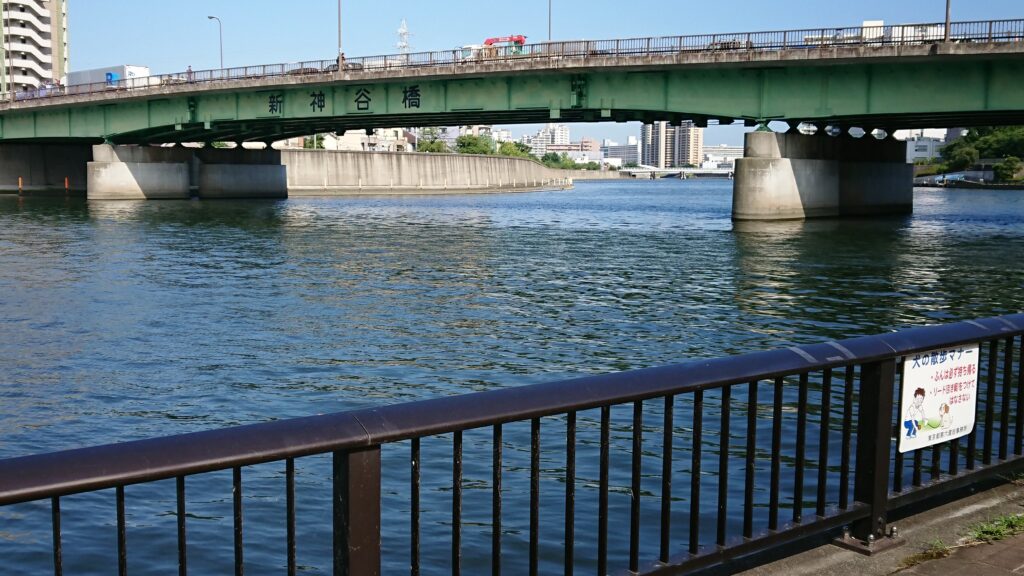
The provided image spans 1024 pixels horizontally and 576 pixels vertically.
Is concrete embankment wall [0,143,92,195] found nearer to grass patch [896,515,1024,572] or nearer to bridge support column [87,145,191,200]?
bridge support column [87,145,191,200]

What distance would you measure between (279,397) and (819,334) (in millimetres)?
9820

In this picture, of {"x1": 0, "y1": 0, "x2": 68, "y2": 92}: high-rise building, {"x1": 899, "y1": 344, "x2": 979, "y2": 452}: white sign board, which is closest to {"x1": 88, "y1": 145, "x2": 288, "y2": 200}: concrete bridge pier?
{"x1": 0, "y1": 0, "x2": 68, "y2": 92}: high-rise building

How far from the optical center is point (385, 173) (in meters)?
112

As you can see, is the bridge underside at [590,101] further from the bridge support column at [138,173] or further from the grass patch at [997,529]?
→ the grass patch at [997,529]

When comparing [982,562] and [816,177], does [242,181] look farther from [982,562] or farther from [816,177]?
[982,562]

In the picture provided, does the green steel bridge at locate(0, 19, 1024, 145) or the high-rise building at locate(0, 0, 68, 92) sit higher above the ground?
the high-rise building at locate(0, 0, 68, 92)

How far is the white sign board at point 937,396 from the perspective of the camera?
6207 millimetres

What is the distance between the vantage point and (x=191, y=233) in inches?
1783

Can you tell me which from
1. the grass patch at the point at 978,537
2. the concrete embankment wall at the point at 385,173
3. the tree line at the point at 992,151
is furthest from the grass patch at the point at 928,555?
the tree line at the point at 992,151

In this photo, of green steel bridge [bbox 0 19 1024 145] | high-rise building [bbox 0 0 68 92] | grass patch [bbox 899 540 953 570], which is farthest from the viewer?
high-rise building [bbox 0 0 68 92]

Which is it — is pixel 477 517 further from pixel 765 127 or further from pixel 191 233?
pixel 765 127

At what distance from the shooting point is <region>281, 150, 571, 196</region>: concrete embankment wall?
104 m

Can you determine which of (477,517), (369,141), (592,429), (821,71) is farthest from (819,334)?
(369,141)

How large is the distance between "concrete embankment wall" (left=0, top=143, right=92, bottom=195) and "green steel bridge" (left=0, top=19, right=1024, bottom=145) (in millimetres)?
17143
